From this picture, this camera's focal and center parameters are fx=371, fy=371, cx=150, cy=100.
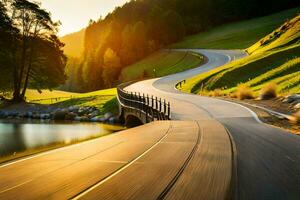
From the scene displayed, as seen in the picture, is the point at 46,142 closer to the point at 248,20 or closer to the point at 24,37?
the point at 24,37

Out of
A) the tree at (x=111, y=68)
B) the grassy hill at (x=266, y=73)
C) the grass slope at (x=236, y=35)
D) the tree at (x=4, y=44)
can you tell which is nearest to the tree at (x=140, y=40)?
the tree at (x=111, y=68)

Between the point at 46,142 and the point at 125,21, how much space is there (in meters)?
113

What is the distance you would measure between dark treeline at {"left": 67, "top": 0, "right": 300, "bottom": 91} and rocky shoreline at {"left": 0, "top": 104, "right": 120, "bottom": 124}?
4502 cm

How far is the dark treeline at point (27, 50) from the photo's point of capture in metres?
56.8

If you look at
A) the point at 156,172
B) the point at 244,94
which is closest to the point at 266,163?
the point at 156,172

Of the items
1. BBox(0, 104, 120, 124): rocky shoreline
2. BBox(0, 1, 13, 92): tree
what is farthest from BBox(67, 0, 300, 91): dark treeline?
BBox(0, 1, 13, 92): tree

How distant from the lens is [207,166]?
6266 millimetres

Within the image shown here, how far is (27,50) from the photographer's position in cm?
6119

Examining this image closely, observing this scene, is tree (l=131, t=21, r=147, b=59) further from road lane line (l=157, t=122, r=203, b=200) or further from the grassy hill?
road lane line (l=157, t=122, r=203, b=200)

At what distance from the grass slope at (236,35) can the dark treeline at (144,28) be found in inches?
248

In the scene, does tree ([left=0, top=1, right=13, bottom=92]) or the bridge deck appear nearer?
the bridge deck

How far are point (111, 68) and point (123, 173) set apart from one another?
96.5 m

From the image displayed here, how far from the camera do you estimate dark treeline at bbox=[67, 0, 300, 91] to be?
105438mm

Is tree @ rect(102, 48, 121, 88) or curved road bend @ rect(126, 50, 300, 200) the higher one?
tree @ rect(102, 48, 121, 88)
